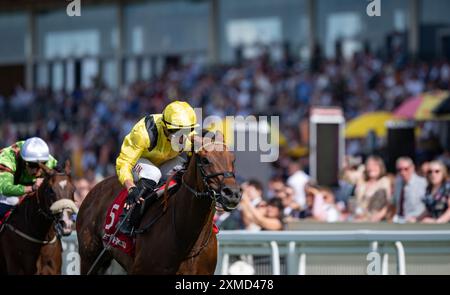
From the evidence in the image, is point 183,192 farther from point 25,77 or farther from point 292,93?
point 25,77

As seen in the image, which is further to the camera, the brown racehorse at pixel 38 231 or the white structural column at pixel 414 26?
the white structural column at pixel 414 26

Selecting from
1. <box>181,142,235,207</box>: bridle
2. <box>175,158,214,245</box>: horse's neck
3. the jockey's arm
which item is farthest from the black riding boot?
the jockey's arm

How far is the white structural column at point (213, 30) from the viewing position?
25875 millimetres

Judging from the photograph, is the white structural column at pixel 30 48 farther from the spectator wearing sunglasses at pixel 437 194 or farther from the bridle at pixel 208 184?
the bridle at pixel 208 184

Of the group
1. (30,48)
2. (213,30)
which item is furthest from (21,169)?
(30,48)

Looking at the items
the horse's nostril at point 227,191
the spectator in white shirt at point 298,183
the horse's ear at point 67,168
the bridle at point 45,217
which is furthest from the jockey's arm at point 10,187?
the spectator in white shirt at point 298,183

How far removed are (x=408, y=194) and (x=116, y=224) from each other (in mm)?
3710

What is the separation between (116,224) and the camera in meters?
7.71

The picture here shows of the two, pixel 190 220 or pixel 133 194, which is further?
pixel 133 194

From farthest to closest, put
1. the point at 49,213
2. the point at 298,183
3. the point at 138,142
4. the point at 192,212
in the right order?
the point at 298,183 < the point at 49,213 < the point at 138,142 < the point at 192,212

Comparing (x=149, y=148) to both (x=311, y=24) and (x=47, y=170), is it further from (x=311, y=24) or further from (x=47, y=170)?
(x=311, y=24)

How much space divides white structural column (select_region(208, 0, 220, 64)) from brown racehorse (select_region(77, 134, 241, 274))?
60.9 feet

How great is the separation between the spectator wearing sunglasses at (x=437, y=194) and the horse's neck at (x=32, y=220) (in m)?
3.56

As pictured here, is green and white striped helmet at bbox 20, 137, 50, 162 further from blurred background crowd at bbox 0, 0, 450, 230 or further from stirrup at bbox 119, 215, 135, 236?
blurred background crowd at bbox 0, 0, 450, 230
